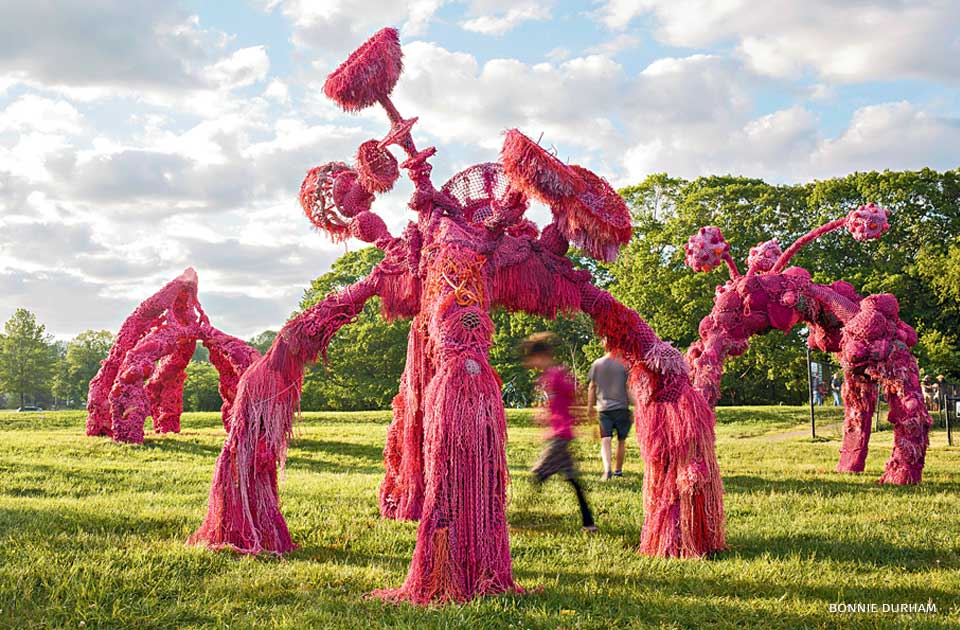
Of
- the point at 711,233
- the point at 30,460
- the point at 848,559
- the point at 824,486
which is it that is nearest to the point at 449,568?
the point at 848,559

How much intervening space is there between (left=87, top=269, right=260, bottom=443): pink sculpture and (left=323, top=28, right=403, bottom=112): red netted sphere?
806cm

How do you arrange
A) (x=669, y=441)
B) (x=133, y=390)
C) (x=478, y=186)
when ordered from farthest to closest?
1. (x=133, y=390)
2. (x=478, y=186)
3. (x=669, y=441)

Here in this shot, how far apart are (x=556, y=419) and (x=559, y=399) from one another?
0.56 feet

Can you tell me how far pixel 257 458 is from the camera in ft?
18.6

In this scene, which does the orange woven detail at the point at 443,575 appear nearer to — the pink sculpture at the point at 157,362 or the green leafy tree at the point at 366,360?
the pink sculpture at the point at 157,362

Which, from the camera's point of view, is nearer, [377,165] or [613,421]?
[377,165]

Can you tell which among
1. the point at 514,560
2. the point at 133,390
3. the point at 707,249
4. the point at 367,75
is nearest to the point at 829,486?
the point at 707,249

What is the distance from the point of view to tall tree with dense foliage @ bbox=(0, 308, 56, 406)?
4441cm

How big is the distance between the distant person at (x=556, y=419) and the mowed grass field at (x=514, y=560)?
492 millimetres

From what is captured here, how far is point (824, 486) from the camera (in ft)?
31.4

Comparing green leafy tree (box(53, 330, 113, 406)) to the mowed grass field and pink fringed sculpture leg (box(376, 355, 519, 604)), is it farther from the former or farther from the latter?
Result: pink fringed sculpture leg (box(376, 355, 519, 604))

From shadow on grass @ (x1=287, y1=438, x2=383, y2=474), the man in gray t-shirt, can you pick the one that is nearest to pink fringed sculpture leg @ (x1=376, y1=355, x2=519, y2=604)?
the man in gray t-shirt

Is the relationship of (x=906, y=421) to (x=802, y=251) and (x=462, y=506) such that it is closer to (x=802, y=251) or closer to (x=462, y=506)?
(x=462, y=506)

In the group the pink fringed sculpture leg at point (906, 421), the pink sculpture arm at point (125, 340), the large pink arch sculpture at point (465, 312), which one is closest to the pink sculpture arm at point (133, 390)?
the pink sculpture arm at point (125, 340)
